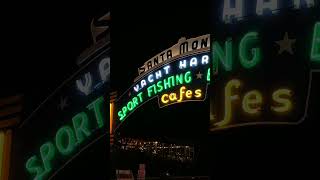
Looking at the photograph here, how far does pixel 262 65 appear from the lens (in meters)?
3.34

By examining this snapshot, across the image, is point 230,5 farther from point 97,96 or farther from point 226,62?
point 97,96

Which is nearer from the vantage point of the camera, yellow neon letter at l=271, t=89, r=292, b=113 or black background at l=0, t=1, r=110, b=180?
yellow neon letter at l=271, t=89, r=292, b=113

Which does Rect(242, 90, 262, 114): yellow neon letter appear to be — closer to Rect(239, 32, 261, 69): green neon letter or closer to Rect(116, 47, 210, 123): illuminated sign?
Rect(239, 32, 261, 69): green neon letter

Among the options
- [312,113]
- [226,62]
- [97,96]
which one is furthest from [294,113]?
[97,96]

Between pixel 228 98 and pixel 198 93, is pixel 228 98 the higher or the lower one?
the lower one

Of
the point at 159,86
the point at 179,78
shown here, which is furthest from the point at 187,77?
the point at 159,86

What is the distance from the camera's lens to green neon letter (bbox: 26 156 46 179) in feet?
11.4

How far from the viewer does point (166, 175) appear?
1070cm

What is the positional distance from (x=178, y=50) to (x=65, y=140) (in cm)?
337

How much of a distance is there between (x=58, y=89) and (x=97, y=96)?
336 mm

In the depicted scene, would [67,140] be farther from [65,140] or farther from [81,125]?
[81,125]

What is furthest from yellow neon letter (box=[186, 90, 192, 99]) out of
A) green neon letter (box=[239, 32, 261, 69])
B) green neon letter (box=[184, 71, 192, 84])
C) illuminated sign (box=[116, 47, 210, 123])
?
green neon letter (box=[239, 32, 261, 69])

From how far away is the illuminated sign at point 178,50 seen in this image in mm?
6367

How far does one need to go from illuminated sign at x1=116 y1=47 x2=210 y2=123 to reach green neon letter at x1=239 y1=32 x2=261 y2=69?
9.41ft
